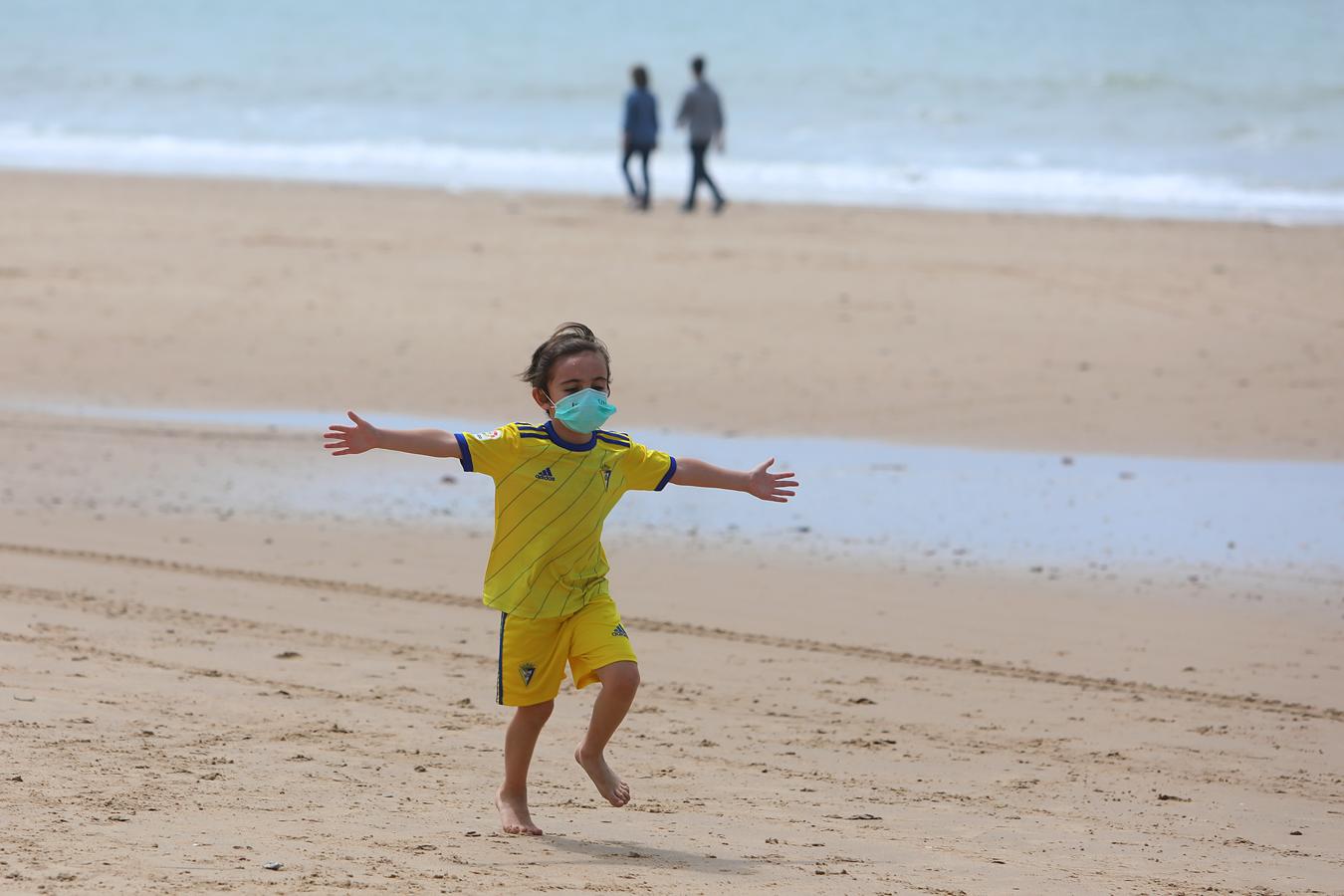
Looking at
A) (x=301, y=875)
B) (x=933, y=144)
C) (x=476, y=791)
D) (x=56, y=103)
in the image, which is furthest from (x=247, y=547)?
(x=56, y=103)

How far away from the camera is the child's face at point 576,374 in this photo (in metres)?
4.21

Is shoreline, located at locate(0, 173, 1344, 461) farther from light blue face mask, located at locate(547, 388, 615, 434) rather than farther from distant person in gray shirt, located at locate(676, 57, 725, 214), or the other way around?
light blue face mask, located at locate(547, 388, 615, 434)

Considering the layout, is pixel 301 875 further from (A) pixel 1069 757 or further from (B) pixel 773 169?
(B) pixel 773 169

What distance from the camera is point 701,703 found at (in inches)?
221

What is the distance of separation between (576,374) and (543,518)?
15.3 inches

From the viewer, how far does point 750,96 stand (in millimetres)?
37531

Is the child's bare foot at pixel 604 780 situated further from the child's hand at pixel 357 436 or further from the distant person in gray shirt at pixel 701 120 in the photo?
the distant person in gray shirt at pixel 701 120

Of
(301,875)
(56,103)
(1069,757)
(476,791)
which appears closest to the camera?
(301,875)

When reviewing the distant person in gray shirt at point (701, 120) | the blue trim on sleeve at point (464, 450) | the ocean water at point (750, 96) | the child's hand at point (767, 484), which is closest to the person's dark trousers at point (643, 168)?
the distant person in gray shirt at point (701, 120)

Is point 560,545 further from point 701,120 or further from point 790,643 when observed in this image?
point 701,120

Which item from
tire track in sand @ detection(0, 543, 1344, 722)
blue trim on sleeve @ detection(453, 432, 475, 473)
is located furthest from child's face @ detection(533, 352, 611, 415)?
tire track in sand @ detection(0, 543, 1344, 722)

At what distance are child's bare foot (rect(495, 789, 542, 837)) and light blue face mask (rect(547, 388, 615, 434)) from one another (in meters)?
1.02

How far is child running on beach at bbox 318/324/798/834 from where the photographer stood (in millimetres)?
4223

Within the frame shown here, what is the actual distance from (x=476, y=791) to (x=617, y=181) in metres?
20.0
